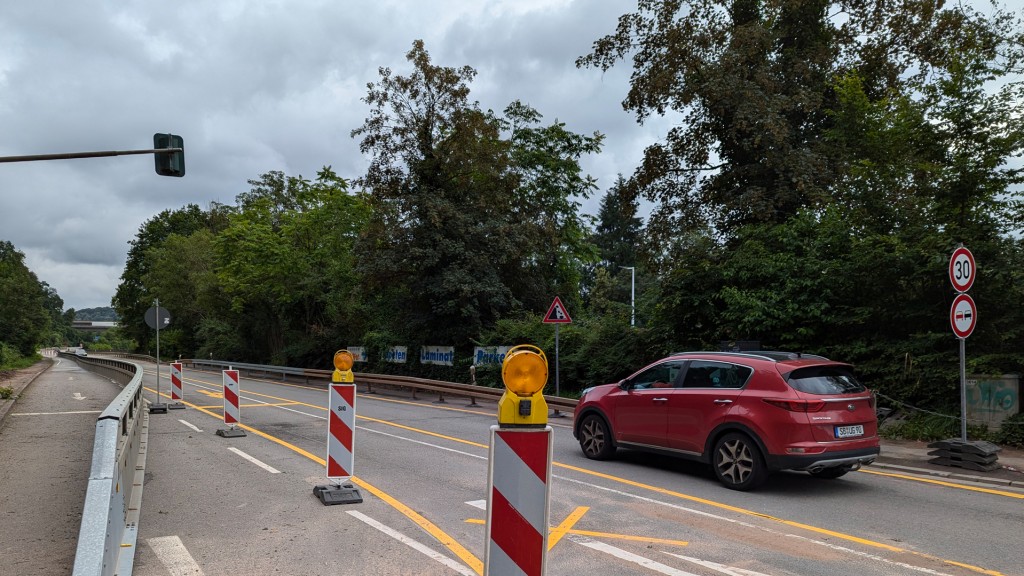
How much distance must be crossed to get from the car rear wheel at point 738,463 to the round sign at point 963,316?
4201 millimetres

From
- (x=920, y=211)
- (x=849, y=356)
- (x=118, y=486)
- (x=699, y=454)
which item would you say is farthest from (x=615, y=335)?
(x=118, y=486)

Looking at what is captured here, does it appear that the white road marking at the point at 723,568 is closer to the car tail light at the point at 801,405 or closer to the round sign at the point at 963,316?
the car tail light at the point at 801,405

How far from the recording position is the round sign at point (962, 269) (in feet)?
31.7

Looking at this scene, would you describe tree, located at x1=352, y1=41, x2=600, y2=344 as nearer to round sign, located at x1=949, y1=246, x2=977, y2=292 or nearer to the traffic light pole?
the traffic light pole

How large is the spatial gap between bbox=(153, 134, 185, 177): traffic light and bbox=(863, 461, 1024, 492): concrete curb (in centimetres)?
1647

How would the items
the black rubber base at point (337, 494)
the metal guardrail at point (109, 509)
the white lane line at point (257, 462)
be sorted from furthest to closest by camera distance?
1. the white lane line at point (257, 462)
2. the black rubber base at point (337, 494)
3. the metal guardrail at point (109, 509)

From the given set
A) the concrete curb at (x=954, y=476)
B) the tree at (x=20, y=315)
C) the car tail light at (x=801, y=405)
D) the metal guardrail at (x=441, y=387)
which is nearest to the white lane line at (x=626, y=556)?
the car tail light at (x=801, y=405)

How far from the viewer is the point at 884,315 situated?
42.8ft

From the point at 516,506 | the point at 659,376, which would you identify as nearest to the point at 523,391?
the point at 516,506

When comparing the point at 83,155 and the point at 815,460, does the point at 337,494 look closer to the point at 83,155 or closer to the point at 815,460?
the point at 815,460

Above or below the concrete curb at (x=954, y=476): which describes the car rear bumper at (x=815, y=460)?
Answer: above

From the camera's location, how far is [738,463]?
317 inches

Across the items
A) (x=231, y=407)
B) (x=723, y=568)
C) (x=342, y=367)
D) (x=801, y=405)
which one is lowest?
(x=723, y=568)

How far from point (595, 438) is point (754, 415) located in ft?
9.34
